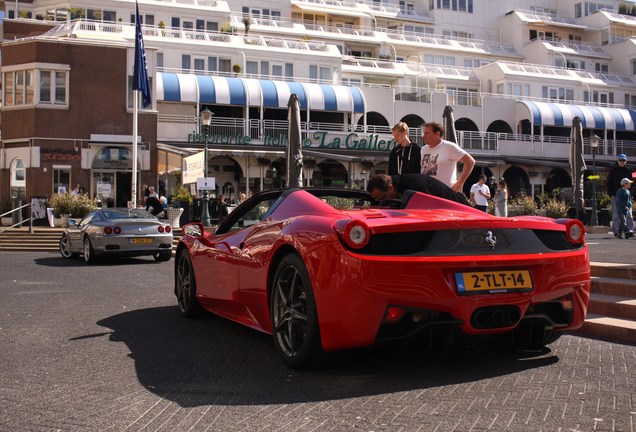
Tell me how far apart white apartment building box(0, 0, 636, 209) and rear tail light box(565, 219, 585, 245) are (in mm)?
28123

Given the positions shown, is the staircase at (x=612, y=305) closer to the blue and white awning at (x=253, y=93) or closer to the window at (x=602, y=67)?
the blue and white awning at (x=253, y=93)

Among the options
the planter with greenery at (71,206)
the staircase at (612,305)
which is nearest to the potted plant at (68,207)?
the planter with greenery at (71,206)

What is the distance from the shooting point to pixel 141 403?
393cm

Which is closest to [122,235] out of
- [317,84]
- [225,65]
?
[317,84]

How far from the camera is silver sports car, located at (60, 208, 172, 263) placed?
591 inches

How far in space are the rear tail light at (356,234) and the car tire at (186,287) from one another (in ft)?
9.70

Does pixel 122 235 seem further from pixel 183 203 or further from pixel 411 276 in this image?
pixel 411 276

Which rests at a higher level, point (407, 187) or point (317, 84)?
point (317, 84)

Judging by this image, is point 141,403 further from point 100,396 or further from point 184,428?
point 184,428

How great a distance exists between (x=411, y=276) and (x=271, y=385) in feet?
3.58

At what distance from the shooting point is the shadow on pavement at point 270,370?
4074 mm

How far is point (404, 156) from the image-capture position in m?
7.56

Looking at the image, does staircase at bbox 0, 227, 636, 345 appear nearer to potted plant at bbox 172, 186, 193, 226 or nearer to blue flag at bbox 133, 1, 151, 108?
potted plant at bbox 172, 186, 193, 226

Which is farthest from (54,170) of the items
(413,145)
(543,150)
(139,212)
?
(543,150)
